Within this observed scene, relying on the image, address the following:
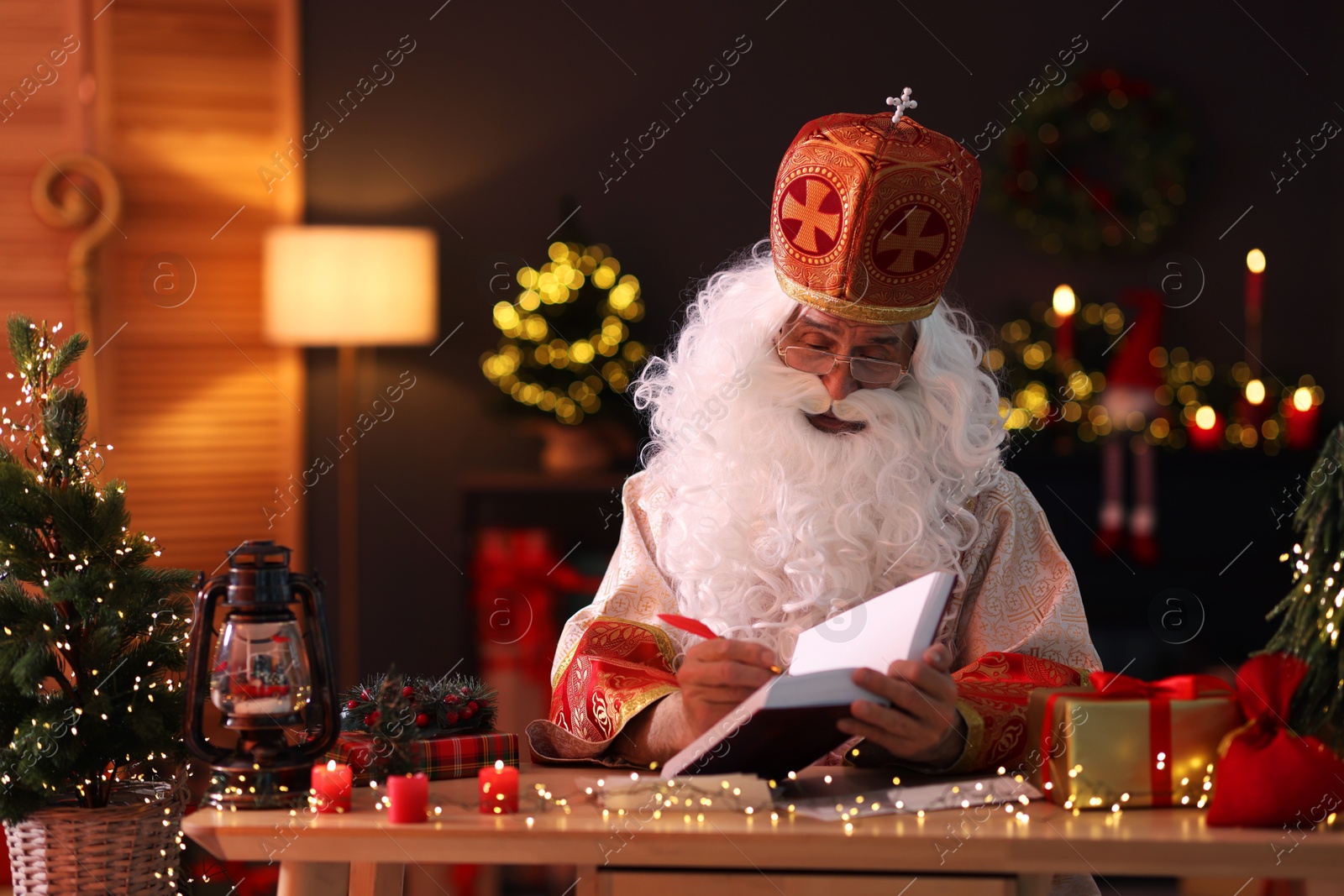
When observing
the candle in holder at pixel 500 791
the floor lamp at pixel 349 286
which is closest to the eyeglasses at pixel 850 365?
the candle in holder at pixel 500 791

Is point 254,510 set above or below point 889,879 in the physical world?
above

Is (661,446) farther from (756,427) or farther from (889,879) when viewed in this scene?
(889,879)

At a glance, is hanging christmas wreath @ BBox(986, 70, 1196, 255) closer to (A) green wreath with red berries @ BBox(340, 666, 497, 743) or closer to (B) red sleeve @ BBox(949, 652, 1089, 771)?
(B) red sleeve @ BBox(949, 652, 1089, 771)

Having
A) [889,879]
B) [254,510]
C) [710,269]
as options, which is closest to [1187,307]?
[710,269]

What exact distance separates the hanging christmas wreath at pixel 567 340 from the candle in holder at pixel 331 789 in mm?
3312

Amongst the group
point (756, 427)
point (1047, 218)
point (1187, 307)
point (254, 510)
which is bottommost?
point (756, 427)

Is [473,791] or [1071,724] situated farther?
[473,791]

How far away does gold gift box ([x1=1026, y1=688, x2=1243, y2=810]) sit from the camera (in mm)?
1486

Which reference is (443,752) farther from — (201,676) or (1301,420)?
(1301,420)

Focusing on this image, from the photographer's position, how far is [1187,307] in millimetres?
5152

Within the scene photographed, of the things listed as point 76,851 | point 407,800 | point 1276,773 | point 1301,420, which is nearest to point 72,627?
point 76,851

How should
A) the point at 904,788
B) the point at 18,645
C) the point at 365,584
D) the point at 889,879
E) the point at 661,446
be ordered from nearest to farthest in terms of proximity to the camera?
1. the point at 889,879
2. the point at 904,788
3. the point at 18,645
4. the point at 661,446
5. the point at 365,584

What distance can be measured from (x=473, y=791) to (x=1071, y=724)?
29.3 inches

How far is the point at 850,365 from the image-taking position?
2150mm
